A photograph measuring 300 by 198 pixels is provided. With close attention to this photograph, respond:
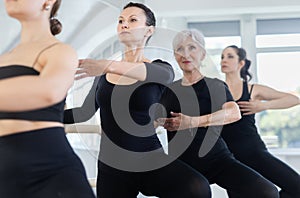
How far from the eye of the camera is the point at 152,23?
210cm

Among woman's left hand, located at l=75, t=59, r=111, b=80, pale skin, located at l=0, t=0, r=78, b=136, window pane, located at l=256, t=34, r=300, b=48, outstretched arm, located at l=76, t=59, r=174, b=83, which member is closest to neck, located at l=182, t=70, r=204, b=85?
outstretched arm, located at l=76, t=59, r=174, b=83

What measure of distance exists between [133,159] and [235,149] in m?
1.08

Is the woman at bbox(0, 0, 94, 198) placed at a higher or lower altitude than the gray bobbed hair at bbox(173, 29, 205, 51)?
lower

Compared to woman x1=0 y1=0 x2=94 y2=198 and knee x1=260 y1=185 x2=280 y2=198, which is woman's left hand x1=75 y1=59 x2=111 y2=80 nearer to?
woman x1=0 y1=0 x2=94 y2=198

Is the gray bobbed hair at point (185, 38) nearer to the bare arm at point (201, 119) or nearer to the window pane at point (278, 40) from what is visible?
the bare arm at point (201, 119)

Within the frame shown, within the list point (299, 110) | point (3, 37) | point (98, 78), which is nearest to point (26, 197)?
point (98, 78)

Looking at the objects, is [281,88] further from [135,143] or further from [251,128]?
[135,143]

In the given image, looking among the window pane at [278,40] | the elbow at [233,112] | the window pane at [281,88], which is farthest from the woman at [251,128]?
the window pane at [278,40]

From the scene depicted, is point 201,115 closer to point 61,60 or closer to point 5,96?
point 61,60

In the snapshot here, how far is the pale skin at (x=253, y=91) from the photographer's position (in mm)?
3029

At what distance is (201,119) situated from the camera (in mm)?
2170

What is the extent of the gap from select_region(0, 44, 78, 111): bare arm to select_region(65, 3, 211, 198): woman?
1.96 ft

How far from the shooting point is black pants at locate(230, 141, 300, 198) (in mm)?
2686

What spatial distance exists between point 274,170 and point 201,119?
2.53 ft
